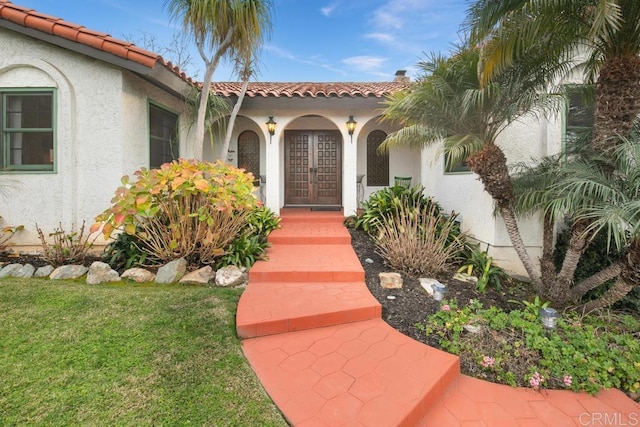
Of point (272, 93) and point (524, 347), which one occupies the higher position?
point (272, 93)

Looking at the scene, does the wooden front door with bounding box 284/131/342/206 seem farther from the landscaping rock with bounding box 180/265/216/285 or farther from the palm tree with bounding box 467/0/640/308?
the palm tree with bounding box 467/0/640/308

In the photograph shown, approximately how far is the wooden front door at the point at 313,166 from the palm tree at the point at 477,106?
571 cm

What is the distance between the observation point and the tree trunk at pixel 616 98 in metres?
3.54

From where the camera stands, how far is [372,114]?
827cm

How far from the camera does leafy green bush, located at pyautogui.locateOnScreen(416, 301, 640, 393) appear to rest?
299cm

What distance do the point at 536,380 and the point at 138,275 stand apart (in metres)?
5.56

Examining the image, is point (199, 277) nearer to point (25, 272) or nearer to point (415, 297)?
point (25, 272)

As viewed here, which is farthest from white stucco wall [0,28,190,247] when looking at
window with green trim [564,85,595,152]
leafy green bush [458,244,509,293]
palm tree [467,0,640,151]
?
window with green trim [564,85,595,152]

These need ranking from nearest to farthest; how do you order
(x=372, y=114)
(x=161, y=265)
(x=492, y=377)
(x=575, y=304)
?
1. (x=492, y=377)
2. (x=575, y=304)
3. (x=161, y=265)
4. (x=372, y=114)

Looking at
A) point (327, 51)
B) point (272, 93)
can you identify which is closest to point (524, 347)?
point (272, 93)

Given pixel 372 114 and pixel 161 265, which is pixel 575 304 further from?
pixel 161 265

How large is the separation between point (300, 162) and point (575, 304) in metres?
8.25

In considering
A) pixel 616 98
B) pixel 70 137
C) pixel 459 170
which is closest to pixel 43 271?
pixel 70 137

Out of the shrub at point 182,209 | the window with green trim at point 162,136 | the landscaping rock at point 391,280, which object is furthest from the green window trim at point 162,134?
the landscaping rock at point 391,280
